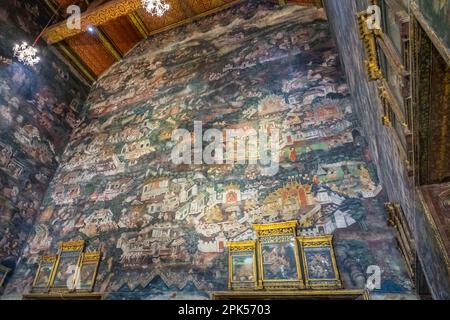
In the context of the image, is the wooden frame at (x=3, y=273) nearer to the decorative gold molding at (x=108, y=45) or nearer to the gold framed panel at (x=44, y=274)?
the gold framed panel at (x=44, y=274)

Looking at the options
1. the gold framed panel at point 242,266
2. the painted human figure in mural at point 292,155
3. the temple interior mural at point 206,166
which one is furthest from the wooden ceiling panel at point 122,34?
the gold framed panel at point 242,266

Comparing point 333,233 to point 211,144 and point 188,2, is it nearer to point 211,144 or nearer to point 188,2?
point 211,144

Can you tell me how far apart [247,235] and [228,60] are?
579 centimetres

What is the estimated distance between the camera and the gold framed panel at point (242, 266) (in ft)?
16.2

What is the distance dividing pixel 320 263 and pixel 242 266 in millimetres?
1305

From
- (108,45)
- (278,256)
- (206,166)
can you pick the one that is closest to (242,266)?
(278,256)

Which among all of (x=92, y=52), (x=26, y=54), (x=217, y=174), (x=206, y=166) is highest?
(x=92, y=52)

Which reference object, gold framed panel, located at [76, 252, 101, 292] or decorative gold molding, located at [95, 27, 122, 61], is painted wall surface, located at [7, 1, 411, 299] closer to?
gold framed panel, located at [76, 252, 101, 292]

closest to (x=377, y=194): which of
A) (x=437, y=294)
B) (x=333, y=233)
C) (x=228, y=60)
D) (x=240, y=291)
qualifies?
(x=333, y=233)

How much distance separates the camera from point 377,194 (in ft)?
16.5

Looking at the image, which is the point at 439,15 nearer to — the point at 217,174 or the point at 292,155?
the point at 292,155

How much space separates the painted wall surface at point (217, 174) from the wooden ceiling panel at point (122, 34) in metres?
2.81

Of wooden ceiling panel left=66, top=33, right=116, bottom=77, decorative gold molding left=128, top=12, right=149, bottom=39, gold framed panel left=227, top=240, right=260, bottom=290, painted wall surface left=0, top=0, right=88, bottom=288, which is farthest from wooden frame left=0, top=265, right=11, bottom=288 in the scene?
decorative gold molding left=128, top=12, right=149, bottom=39

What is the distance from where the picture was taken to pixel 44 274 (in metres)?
6.68
